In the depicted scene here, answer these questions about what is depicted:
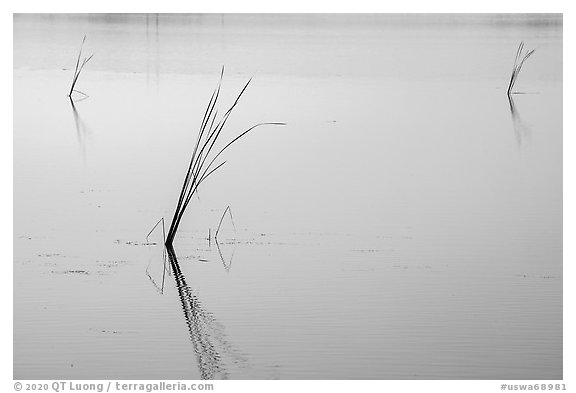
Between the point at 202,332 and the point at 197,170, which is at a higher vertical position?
the point at 197,170

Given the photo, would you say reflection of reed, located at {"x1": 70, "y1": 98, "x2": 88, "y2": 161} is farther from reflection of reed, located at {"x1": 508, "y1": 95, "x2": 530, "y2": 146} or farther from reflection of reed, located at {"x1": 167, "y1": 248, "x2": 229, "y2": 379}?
reflection of reed, located at {"x1": 508, "y1": 95, "x2": 530, "y2": 146}

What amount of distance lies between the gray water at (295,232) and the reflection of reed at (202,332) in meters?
0.01

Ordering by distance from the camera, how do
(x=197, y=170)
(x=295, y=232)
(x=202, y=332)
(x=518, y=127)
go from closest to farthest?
1. (x=202, y=332)
2. (x=197, y=170)
3. (x=295, y=232)
4. (x=518, y=127)

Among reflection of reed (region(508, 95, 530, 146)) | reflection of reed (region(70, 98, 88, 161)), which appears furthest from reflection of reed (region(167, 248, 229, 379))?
reflection of reed (region(508, 95, 530, 146))

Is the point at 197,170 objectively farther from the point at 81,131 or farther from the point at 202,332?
the point at 81,131

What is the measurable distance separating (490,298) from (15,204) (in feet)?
9.49

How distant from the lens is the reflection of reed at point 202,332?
4258mm

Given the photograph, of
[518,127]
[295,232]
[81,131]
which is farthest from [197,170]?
[518,127]

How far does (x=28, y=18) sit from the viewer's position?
20.7 m

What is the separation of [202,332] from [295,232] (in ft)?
4.88

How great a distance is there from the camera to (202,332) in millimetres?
4582

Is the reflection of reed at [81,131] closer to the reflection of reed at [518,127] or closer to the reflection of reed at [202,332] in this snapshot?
the reflection of reed at [202,332]

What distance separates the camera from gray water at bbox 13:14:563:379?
4461mm

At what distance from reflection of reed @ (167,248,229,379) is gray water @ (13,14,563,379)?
0.01 meters
